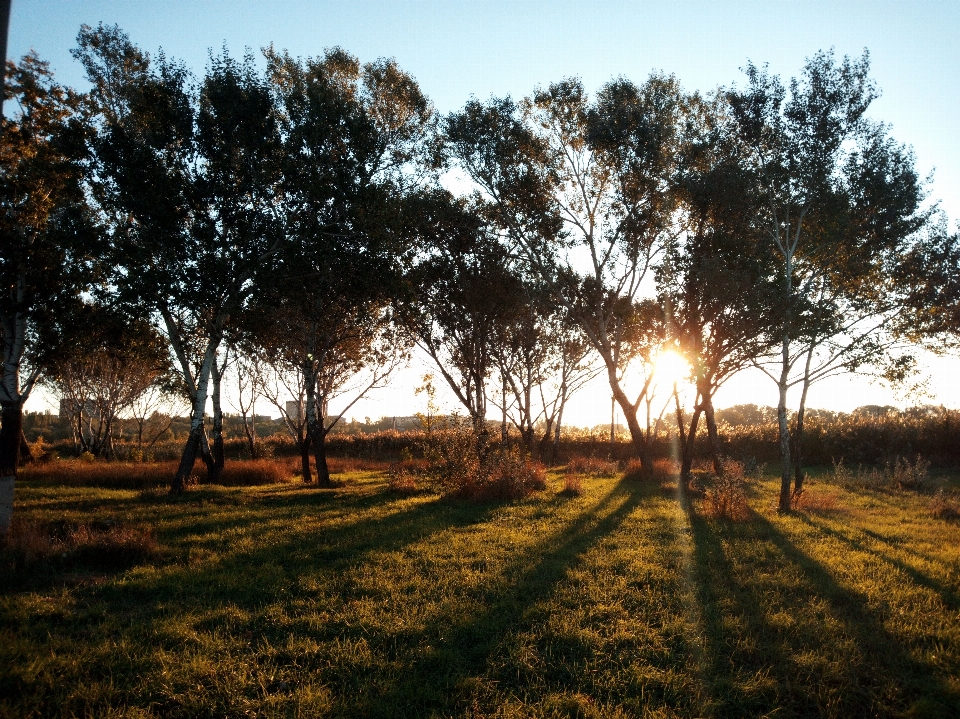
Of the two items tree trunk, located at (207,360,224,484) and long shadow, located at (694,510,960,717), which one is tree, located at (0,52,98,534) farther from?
long shadow, located at (694,510,960,717)

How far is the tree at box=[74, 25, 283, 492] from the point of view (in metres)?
15.2

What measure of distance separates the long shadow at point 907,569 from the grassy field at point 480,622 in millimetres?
75

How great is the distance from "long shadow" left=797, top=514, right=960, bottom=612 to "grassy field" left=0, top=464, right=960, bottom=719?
0.08 metres

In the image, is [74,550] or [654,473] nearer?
[74,550]

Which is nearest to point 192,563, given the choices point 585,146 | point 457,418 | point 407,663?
point 407,663

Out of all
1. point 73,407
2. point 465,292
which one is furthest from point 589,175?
point 73,407

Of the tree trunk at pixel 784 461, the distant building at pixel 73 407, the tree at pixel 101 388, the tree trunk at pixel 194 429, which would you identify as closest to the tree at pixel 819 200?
the tree trunk at pixel 784 461

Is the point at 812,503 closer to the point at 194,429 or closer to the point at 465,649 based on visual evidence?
the point at 465,649

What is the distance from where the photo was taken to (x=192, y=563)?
30.3 ft

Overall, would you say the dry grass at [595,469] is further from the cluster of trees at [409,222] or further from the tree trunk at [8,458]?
the tree trunk at [8,458]

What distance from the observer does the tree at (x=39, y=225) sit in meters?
13.7

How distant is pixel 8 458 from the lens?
415 inches

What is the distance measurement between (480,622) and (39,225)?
15.0 meters

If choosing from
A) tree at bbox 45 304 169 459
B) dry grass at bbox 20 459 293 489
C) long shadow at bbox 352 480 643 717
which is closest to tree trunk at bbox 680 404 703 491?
long shadow at bbox 352 480 643 717
